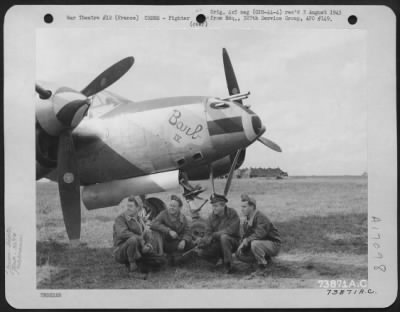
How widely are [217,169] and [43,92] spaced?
1611 millimetres

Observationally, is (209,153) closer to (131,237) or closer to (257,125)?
(257,125)

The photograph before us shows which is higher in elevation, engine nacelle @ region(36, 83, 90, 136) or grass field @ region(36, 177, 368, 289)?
engine nacelle @ region(36, 83, 90, 136)

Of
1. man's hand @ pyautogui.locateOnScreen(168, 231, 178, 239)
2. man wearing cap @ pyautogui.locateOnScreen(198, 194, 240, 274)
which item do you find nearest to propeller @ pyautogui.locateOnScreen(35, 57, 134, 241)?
man's hand @ pyautogui.locateOnScreen(168, 231, 178, 239)

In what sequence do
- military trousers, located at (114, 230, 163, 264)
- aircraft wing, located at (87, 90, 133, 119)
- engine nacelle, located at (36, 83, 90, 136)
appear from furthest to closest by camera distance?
aircraft wing, located at (87, 90, 133, 119) < military trousers, located at (114, 230, 163, 264) < engine nacelle, located at (36, 83, 90, 136)

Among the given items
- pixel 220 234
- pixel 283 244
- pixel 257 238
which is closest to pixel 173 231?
pixel 220 234

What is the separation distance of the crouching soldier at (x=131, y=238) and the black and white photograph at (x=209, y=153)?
0.01 m

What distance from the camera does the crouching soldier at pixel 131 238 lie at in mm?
4285

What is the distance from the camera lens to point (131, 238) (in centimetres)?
429

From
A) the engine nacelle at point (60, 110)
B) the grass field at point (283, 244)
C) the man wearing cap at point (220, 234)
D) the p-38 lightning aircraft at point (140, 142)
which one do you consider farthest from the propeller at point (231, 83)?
the engine nacelle at point (60, 110)

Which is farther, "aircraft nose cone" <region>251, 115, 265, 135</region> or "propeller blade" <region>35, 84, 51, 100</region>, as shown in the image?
"aircraft nose cone" <region>251, 115, 265, 135</region>

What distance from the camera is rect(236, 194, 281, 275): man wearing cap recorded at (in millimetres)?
4328

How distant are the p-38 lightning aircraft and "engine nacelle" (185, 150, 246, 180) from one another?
61 millimetres

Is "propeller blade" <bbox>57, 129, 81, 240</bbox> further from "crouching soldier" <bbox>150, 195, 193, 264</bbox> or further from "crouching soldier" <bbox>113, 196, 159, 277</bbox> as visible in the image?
"crouching soldier" <bbox>150, 195, 193, 264</bbox>

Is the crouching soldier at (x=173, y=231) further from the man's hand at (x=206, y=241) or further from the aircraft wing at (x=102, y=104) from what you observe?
the aircraft wing at (x=102, y=104)
